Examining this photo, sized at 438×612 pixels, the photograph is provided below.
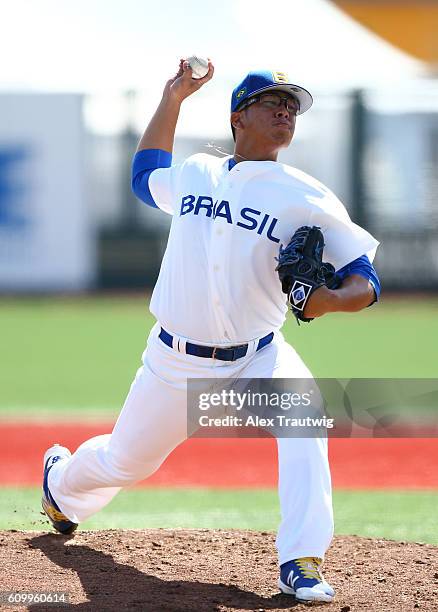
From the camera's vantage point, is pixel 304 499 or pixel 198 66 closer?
pixel 304 499

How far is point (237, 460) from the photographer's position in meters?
6.89

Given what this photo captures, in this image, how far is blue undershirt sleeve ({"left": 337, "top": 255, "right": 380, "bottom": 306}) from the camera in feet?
12.4

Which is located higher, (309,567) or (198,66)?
(198,66)

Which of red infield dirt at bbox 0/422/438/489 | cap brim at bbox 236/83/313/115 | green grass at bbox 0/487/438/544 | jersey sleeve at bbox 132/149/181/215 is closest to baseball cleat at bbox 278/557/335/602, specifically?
green grass at bbox 0/487/438/544

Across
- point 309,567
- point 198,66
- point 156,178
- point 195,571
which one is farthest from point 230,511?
point 198,66

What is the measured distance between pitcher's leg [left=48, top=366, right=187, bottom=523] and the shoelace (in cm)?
74

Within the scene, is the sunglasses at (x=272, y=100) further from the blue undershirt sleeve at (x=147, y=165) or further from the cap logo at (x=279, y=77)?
the blue undershirt sleeve at (x=147, y=165)

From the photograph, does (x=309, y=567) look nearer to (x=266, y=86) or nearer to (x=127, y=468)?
(x=127, y=468)

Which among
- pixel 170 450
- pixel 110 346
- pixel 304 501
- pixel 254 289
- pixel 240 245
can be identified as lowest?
pixel 304 501

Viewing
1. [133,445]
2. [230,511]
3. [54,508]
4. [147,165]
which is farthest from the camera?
[230,511]

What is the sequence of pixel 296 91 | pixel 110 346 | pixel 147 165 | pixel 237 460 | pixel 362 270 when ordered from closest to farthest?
pixel 362 270 < pixel 296 91 < pixel 147 165 < pixel 237 460 < pixel 110 346

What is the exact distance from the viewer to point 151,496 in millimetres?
5887

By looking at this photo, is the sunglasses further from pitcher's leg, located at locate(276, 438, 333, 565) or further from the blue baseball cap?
pitcher's leg, located at locate(276, 438, 333, 565)

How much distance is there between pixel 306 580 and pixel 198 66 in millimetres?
2195
